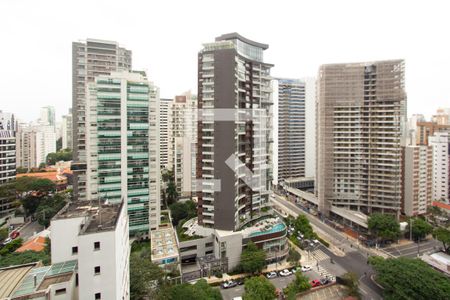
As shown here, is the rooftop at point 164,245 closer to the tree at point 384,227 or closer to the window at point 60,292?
the window at point 60,292

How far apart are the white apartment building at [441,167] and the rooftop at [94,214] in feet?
171

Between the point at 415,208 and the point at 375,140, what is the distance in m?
11.2

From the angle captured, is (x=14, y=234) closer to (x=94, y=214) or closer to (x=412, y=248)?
(x=94, y=214)

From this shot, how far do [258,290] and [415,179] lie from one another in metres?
30.6

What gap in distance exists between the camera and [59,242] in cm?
1267

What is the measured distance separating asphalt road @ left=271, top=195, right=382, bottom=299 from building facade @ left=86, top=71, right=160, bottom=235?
2221cm

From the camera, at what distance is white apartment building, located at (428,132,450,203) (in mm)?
43062

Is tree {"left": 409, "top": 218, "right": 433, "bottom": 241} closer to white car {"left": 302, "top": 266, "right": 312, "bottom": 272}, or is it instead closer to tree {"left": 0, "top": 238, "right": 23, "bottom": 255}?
white car {"left": 302, "top": 266, "right": 312, "bottom": 272}

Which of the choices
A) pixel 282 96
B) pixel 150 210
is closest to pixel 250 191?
pixel 150 210

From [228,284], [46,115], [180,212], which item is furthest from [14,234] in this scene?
[46,115]

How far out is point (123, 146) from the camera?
95.1ft

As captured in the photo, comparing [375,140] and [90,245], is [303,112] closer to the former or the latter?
[375,140]

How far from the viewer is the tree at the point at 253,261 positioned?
23.3m

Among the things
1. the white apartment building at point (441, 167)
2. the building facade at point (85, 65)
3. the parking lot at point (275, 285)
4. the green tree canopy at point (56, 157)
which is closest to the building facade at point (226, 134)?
the parking lot at point (275, 285)
